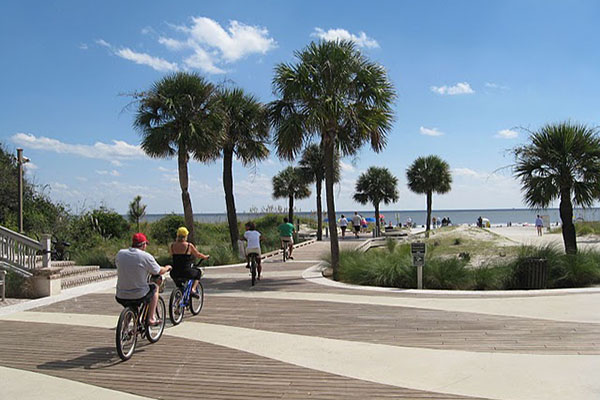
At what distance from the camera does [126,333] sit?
6594 millimetres

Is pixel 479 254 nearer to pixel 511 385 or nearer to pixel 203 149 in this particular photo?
pixel 203 149

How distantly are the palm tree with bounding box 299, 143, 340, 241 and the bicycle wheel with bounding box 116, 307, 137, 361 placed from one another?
2602cm

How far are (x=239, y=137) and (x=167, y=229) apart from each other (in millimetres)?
11960

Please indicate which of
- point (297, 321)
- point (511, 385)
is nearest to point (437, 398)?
point (511, 385)

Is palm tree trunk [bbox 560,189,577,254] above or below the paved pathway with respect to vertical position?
above

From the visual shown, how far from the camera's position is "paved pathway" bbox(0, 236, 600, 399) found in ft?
17.7

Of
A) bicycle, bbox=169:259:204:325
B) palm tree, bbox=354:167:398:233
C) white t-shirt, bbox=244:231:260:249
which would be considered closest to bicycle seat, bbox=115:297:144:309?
bicycle, bbox=169:259:204:325

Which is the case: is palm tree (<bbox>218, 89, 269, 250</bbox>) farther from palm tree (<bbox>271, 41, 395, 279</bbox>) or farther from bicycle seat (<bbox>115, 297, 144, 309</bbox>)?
bicycle seat (<bbox>115, 297, 144, 309</bbox>)

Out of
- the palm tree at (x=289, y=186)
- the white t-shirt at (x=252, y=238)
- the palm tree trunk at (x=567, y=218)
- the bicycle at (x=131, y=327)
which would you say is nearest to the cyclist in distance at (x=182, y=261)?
the bicycle at (x=131, y=327)

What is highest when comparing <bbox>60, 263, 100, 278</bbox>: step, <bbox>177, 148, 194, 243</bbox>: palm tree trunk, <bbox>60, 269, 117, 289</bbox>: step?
<bbox>177, 148, 194, 243</bbox>: palm tree trunk

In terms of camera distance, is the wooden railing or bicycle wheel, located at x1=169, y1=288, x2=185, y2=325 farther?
the wooden railing

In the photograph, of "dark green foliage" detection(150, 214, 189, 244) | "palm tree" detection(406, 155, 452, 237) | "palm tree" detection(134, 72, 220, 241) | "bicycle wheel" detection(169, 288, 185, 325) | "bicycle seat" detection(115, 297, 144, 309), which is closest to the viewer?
"bicycle seat" detection(115, 297, 144, 309)

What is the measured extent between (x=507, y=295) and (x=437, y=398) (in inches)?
266

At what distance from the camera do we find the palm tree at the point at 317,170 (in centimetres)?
3325
